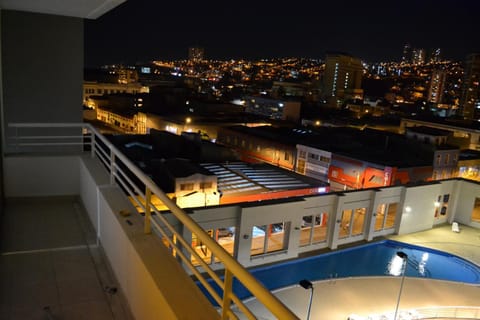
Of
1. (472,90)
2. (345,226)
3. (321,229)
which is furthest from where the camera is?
(472,90)

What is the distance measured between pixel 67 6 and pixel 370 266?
9.00 m

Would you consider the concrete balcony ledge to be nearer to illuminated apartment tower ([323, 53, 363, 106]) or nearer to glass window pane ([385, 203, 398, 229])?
glass window pane ([385, 203, 398, 229])

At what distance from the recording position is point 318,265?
32.8 ft

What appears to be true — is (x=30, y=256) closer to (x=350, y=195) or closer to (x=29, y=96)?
(x=29, y=96)

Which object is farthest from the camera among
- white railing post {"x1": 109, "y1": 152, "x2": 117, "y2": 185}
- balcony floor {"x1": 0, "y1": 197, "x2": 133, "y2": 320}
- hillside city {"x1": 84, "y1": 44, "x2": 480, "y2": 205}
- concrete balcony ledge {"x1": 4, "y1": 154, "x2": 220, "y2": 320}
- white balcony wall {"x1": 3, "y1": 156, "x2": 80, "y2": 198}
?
hillside city {"x1": 84, "y1": 44, "x2": 480, "y2": 205}

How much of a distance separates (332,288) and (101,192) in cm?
643

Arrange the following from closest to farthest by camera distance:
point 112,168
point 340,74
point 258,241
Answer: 1. point 112,168
2. point 258,241
3. point 340,74

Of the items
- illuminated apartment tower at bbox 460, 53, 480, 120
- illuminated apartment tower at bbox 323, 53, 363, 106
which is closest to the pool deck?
illuminated apartment tower at bbox 460, 53, 480, 120

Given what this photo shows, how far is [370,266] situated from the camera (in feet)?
33.6

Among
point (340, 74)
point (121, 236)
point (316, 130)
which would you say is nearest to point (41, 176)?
point (121, 236)

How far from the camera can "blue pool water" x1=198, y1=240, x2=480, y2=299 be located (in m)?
9.40

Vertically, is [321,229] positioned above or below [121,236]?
below

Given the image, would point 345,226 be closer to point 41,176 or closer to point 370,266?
point 370,266

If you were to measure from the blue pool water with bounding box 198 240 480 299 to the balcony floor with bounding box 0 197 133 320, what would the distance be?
625 cm
